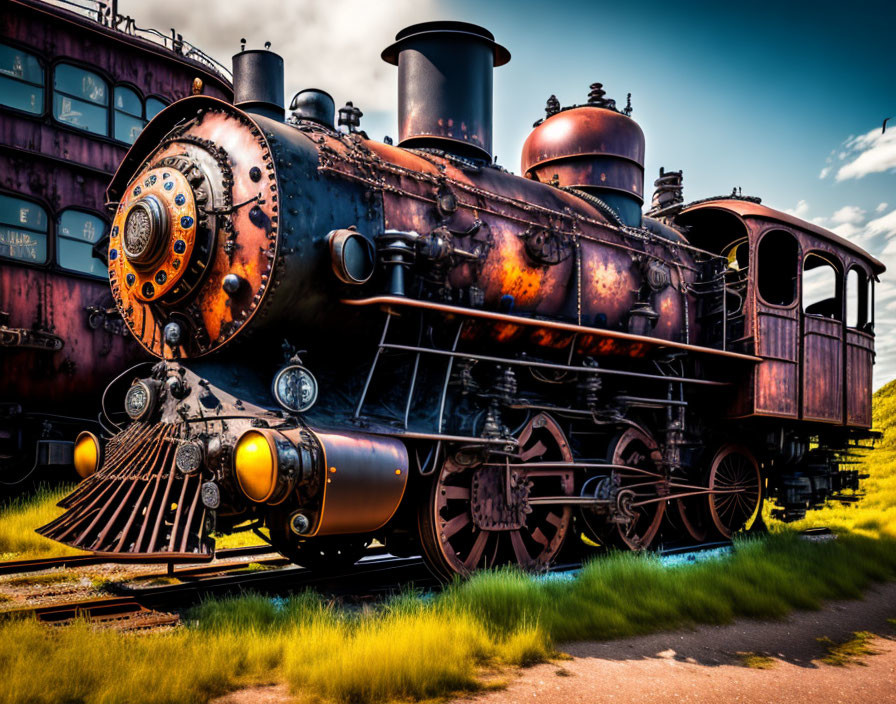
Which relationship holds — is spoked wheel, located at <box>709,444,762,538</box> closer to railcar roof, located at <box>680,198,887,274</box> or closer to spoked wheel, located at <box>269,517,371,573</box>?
railcar roof, located at <box>680,198,887,274</box>

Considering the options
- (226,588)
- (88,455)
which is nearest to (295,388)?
(88,455)

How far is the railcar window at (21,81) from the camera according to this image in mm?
10750

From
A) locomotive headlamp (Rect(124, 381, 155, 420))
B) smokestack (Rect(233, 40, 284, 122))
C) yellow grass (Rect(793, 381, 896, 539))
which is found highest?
smokestack (Rect(233, 40, 284, 122))

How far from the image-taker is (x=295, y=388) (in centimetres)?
504

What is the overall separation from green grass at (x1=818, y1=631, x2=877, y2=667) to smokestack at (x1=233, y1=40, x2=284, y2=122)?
6.05m

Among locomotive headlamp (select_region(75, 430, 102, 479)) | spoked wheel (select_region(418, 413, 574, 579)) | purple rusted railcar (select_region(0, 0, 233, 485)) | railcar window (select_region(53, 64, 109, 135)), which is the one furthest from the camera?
railcar window (select_region(53, 64, 109, 135))

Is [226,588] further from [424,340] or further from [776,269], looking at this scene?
[776,269]

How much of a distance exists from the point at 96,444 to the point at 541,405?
3606mm

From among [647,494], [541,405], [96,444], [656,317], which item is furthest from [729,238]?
[96,444]

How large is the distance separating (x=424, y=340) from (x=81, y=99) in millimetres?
8787

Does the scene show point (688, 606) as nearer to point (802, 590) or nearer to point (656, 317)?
point (802, 590)

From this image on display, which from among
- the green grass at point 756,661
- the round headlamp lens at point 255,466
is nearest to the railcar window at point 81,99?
the round headlamp lens at point 255,466

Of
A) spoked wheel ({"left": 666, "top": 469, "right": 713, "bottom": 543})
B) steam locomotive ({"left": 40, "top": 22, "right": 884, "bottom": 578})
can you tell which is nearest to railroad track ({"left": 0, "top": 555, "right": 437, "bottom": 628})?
steam locomotive ({"left": 40, "top": 22, "right": 884, "bottom": 578})

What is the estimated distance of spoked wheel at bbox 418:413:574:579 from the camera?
5684 mm
